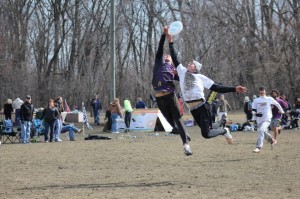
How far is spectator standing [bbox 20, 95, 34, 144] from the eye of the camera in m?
22.9

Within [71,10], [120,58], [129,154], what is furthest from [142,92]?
[129,154]

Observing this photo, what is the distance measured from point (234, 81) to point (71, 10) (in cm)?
1848

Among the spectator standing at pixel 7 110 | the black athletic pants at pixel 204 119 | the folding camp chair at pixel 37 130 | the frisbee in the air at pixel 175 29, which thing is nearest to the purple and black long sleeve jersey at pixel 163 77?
the frisbee in the air at pixel 175 29

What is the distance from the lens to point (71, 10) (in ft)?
195

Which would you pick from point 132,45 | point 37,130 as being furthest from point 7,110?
point 132,45

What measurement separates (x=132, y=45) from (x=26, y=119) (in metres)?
43.1

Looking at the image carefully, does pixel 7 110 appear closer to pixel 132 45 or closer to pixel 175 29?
pixel 175 29

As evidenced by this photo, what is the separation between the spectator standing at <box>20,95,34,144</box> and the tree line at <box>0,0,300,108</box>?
18.7 m

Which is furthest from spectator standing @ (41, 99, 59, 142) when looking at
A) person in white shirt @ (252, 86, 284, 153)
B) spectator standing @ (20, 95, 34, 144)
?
person in white shirt @ (252, 86, 284, 153)

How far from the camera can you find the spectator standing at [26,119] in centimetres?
2294

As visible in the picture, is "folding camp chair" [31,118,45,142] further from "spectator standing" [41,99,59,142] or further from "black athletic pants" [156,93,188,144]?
"black athletic pants" [156,93,188,144]

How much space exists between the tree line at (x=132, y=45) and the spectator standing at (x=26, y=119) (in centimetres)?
1872

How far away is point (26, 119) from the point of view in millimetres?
A: 22891

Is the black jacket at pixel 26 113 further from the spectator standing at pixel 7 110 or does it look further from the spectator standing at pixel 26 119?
the spectator standing at pixel 7 110
